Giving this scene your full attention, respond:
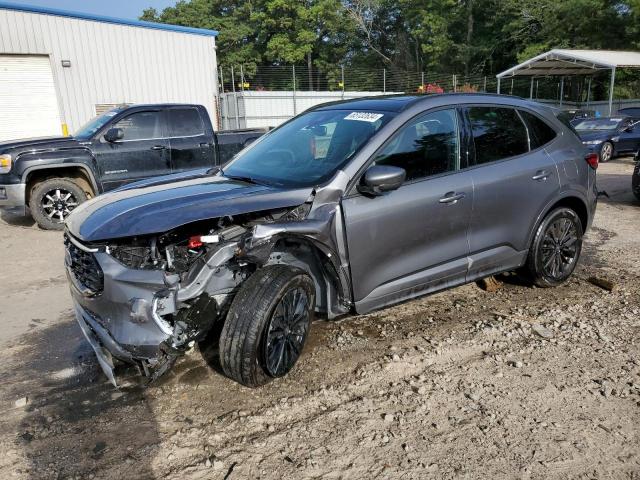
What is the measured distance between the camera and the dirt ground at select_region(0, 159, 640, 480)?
8.46ft

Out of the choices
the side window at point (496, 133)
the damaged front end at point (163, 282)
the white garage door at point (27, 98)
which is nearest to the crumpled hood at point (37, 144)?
the damaged front end at point (163, 282)

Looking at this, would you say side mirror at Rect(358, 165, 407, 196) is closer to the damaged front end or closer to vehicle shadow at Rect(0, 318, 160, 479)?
the damaged front end

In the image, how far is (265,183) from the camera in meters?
3.62

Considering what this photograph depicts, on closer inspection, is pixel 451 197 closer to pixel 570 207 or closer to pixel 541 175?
pixel 541 175

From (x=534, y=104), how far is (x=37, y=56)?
15.4 metres

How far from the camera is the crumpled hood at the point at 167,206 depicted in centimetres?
292

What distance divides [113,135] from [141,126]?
532 millimetres

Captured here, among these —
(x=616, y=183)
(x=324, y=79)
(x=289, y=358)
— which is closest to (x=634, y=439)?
(x=289, y=358)

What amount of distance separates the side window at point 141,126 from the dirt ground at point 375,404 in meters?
4.40

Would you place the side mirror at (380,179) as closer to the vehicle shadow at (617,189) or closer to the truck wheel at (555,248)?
the truck wheel at (555,248)

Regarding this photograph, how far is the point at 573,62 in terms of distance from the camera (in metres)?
25.6

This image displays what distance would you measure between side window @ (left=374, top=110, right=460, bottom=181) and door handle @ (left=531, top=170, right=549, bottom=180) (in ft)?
2.87

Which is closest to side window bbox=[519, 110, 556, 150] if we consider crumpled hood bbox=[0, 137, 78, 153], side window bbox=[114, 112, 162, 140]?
Result: side window bbox=[114, 112, 162, 140]

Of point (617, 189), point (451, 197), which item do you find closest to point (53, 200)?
point (451, 197)
